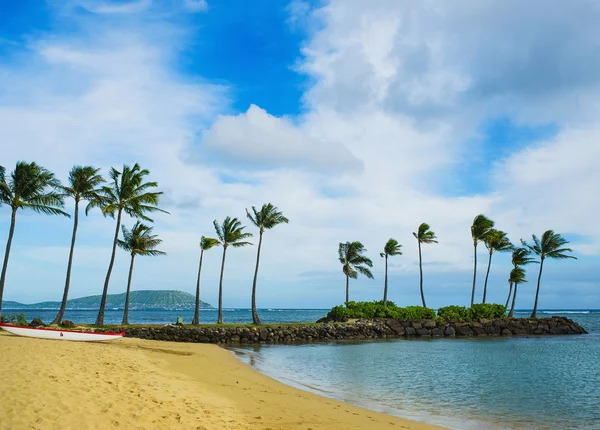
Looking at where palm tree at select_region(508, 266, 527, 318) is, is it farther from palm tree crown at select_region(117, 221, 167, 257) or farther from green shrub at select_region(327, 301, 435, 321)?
palm tree crown at select_region(117, 221, 167, 257)

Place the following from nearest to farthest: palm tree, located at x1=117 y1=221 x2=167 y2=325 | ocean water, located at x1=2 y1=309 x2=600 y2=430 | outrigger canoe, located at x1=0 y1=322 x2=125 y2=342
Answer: ocean water, located at x1=2 y1=309 x2=600 y2=430 < outrigger canoe, located at x1=0 y1=322 x2=125 y2=342 < palm tree, located at x1=117 y1=221 x2=167 y2=325

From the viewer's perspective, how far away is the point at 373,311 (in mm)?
54469

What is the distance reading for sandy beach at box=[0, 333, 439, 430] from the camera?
8883 mm

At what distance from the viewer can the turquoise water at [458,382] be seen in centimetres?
1455

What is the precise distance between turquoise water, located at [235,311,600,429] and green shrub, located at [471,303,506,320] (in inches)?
921

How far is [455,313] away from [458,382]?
39461 millimetres

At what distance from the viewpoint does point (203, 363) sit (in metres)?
22.6

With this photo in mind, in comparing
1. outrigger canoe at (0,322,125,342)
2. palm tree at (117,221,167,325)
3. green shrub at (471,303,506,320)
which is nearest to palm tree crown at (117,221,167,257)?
palm tree at (117,221,167,325)

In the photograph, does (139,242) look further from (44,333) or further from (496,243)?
(496,243)

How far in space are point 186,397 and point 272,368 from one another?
1247cm

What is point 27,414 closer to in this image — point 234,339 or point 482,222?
point 234,339

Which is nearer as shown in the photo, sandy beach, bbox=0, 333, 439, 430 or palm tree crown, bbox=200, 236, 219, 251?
sandy beach, bbox=0, 333, 439, 430

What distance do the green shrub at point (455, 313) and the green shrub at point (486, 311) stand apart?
0.99 meters

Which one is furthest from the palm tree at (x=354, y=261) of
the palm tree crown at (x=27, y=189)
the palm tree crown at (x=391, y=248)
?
the palm tree crown at (x=27, y=189)
